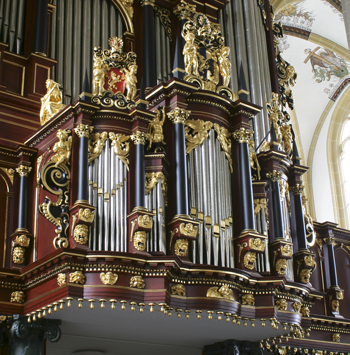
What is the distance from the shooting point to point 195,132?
35.2 ft

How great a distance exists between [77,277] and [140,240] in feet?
3.45

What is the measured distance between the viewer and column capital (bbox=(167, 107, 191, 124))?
1052cm

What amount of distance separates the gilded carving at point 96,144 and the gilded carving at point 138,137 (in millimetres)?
420

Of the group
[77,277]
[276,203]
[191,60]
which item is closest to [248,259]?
[276,203]

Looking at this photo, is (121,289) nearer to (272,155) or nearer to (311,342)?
(272,155)

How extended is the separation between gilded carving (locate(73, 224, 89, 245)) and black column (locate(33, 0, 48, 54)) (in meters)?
4.52

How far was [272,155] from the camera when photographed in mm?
12031

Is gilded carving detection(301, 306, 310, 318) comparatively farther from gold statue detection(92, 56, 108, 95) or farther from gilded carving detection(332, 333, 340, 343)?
gold statue detection(92, 56, 108, 95)

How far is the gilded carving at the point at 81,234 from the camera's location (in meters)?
8.97

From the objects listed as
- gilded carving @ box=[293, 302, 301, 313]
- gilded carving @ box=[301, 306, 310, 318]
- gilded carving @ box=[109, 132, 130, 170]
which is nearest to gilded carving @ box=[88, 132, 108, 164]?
gilded carving @ box=[109, 132, 130, 170]

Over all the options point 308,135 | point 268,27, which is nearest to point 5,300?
point 268,27

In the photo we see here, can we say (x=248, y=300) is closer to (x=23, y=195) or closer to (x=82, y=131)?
(x=82, y=131)

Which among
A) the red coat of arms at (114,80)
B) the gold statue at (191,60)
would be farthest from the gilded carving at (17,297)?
the gold statue at (191,60)

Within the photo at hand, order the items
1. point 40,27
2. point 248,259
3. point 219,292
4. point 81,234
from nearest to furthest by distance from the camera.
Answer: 1. point 81,234
2. point 219,292
3. point 248,259
4. point 40,27
